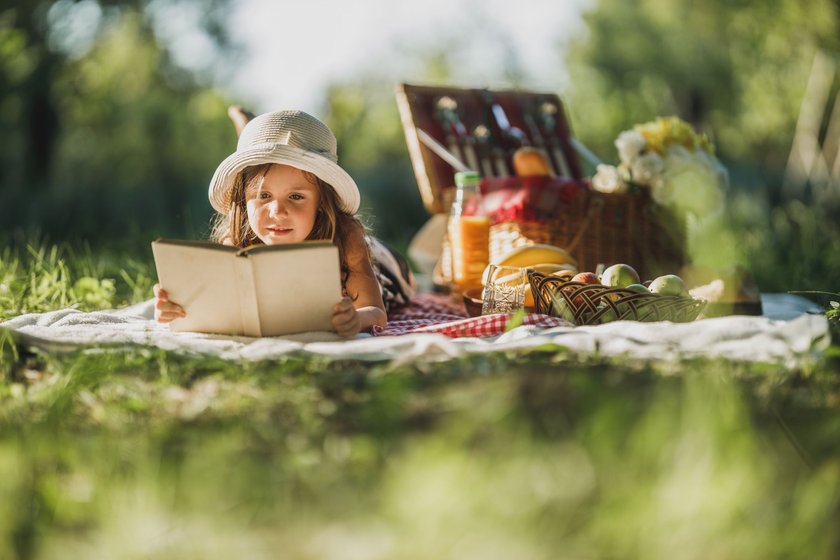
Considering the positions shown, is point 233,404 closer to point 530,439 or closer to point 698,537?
point 530,439

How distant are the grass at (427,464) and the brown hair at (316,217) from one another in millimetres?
1204

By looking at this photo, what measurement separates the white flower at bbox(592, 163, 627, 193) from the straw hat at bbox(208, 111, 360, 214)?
178 cm

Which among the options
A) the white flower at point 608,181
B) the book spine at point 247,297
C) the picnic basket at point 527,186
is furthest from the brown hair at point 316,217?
the white flower at point 608,181

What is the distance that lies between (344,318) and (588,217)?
6.41 feet

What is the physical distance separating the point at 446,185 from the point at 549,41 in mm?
22329

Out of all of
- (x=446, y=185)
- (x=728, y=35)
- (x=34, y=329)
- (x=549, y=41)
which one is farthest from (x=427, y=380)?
(x=549, y=41)

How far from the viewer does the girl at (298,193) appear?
9.94 feet

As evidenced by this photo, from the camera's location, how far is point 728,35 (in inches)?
810

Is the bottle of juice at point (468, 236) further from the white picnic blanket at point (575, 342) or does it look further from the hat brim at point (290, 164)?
the white picnic blanket at point (575, 342)

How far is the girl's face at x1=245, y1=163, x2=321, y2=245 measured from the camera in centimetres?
309

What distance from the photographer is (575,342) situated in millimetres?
2402

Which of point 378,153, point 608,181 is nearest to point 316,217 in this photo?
point 608,181

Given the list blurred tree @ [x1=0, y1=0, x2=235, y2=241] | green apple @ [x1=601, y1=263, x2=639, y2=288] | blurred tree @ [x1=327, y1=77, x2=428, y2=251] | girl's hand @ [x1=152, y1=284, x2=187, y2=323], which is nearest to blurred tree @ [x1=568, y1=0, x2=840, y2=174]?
blurred tree @ [x1=327, y1=77, x2=428, y2=251]

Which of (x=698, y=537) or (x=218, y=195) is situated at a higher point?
(x=218, y=195)
